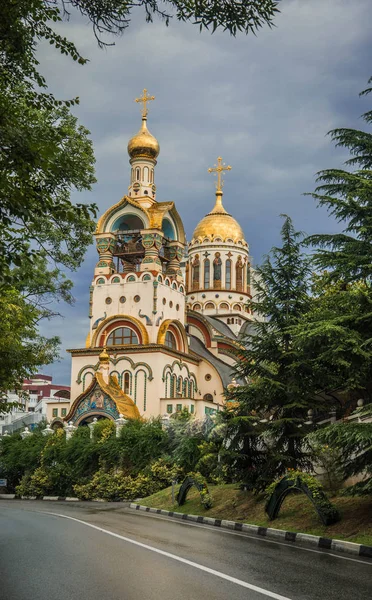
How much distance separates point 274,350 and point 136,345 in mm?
24185

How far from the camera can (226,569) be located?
888cm

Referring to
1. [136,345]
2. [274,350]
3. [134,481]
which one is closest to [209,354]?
[136,345]

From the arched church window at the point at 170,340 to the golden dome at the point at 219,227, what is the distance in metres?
13.5

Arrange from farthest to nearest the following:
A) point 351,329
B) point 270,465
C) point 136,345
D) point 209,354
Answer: point 209,354 < point 136,345 < point 270,465 < point 351,329

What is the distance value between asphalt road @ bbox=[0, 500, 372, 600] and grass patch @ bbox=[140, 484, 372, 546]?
1.11m

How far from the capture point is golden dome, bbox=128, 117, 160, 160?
48344mm

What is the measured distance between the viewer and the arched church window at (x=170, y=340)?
44094 mm

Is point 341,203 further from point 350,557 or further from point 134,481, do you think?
point 134,481

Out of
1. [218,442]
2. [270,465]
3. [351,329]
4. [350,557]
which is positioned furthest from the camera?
[218,442]

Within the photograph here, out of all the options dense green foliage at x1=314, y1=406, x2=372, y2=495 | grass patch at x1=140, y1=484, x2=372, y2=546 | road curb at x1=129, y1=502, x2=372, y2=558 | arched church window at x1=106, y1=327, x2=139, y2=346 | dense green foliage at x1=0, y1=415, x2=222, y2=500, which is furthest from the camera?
arched church window at x1=106, y1=327, x2=139, y2=346

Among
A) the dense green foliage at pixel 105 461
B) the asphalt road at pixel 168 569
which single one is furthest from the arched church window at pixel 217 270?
the asphalt road at pixel 168 569

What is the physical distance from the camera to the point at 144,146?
48.2m

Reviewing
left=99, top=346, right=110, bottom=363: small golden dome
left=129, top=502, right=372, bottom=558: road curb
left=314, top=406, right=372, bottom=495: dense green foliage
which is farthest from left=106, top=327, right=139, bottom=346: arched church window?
left=314, top=406, right=372, bottom=495: dense green foliage

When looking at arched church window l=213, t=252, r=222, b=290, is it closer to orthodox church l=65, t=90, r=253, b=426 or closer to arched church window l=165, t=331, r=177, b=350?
orthodox church l=65, t=90, r=253, b=426
